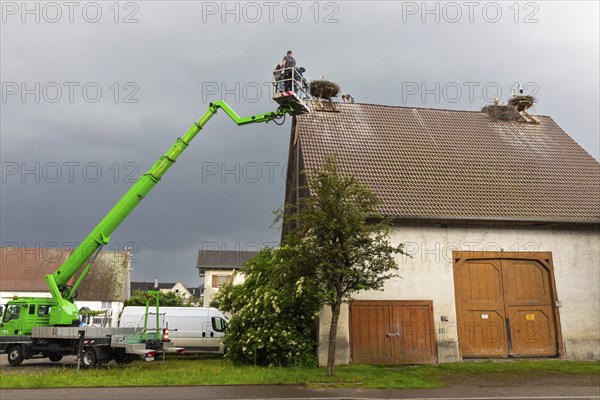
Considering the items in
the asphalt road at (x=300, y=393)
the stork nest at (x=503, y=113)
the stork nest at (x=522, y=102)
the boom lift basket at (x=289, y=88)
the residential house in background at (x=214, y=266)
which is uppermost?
the stork nest at (x=522, y=102)

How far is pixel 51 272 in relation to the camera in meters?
45.3

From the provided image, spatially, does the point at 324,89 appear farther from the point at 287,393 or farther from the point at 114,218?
the point at 287,393

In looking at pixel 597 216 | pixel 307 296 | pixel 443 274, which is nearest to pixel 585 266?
pixel 597 216

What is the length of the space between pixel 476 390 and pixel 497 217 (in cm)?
738

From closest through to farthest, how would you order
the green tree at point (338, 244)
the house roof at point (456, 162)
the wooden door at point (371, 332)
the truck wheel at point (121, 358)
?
the green tree at point (338, 244) → the wooden door at point (371, 332) → the truck wheel at point (121, 358) → the house roof at point (456, 162)

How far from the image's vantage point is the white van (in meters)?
21.6

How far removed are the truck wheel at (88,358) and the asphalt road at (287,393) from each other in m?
5.17

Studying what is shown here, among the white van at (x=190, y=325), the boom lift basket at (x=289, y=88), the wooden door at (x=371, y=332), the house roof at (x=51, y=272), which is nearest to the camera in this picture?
the boom lift basket at (x=289, y=88)

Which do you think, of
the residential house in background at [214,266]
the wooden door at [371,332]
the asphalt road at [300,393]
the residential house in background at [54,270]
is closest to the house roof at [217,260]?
the residential house in background at [214,266]

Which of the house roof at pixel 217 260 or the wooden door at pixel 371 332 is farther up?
the house roof at pixel 217 260

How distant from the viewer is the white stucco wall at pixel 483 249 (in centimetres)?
1667

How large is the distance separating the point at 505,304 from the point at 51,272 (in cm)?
4115

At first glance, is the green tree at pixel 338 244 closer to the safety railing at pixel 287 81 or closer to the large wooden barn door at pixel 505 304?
the safety railing at pixel 287 81

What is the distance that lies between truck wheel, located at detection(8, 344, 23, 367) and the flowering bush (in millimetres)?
7459
